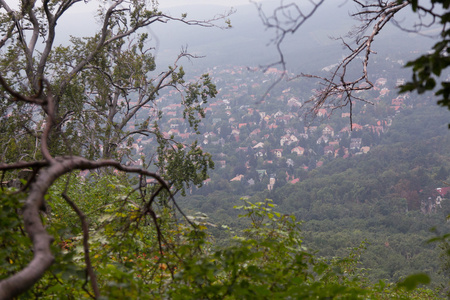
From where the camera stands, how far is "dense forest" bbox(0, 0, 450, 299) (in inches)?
66.6

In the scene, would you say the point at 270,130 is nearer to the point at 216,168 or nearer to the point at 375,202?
the point at 216,168

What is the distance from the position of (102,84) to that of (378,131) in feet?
287

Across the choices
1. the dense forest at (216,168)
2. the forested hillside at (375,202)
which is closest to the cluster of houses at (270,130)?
the dense forest at (216,168)

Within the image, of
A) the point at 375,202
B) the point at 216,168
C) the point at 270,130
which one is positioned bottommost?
the point at 375,202

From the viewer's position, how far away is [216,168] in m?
75.9

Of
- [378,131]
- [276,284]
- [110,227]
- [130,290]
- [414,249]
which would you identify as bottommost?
[414,249]

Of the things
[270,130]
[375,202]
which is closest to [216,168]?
[270,130]

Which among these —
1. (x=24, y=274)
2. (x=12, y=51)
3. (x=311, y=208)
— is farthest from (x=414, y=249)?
(x=24, y=274)

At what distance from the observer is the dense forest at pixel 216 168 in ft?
5.55

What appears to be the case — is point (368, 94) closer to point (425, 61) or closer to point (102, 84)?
point (102, 84)

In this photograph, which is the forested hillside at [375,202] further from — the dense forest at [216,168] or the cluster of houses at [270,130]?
the cluster of houses at [270,130]

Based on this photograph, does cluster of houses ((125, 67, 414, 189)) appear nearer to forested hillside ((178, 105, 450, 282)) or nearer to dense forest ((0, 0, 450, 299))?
dense forest ((0, 0, 450, 299))

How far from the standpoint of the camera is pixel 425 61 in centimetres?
134

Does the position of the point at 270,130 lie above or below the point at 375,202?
above
